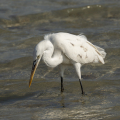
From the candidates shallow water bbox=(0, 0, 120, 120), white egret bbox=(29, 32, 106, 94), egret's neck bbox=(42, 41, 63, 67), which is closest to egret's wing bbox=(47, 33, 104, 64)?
white egret bbox=(29, 32, 106, 94)

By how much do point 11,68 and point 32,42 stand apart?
1699 mm

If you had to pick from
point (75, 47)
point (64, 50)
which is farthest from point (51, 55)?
point (75, 47)

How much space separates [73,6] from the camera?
1176 cm

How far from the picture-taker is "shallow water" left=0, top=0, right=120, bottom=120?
5.20 m

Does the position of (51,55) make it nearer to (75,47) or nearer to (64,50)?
(64,50)

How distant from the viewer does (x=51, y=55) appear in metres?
5.45

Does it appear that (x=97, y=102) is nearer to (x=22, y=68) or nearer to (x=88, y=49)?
(x=88, y=49)

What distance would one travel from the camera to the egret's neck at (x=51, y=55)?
527 centimetres

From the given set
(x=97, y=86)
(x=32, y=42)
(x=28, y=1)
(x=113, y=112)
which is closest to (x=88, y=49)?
(x=97, y=86)

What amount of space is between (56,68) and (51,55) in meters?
2.27

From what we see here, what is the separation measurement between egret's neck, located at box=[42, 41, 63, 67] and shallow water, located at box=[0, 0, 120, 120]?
806 millimetres

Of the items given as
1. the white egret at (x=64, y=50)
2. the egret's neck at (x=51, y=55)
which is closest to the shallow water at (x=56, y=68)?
the white egret at (x=64, y=50)

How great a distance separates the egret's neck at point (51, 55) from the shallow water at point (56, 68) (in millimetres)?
806

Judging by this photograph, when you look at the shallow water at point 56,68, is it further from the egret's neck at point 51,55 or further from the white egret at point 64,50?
the egret's neck at point 51,55
